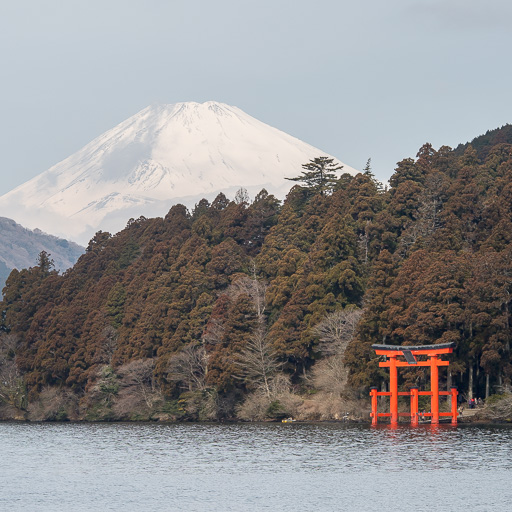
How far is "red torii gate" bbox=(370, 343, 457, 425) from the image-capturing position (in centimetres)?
4600

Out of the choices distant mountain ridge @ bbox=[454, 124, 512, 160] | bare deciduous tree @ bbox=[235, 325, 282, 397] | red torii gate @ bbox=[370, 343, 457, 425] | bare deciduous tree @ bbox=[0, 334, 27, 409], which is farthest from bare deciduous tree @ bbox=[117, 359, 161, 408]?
distant mountain ridge @ bbox=[454, 124, 512, 160]

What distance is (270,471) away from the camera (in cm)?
3228

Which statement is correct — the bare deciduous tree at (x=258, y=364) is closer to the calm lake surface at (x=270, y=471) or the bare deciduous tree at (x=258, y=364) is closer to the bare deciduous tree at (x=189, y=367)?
the bare deciduous tree at (x=189, y=367)

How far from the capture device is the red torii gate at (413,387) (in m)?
46.0

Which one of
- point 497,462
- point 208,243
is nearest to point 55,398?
point 208,243

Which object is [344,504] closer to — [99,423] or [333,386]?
[333,386]

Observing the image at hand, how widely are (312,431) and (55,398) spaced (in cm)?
2471

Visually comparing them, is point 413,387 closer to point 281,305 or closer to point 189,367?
point 281,305

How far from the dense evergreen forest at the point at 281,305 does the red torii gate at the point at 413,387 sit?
1.28 m

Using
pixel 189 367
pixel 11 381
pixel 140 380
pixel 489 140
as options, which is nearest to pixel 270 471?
pixel 189 367

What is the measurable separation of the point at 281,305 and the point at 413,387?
1286 cm

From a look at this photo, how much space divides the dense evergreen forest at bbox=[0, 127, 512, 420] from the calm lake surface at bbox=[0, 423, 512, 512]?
5.60 metres

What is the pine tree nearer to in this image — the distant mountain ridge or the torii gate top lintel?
the distant mountain ridge

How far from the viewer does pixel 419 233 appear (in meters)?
59.8
